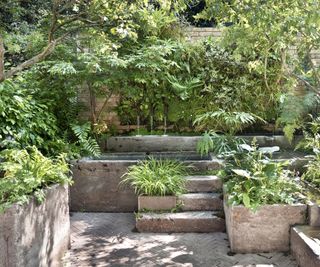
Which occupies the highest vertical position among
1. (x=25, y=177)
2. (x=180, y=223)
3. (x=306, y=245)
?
(x=25, y=177)

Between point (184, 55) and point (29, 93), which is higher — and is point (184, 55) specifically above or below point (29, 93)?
above

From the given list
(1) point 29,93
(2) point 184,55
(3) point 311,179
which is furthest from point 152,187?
(2) point 184,55

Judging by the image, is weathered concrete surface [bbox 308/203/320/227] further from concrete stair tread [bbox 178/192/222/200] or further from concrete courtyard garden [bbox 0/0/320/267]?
concrete stair tread [bbox 178/192/222/200]

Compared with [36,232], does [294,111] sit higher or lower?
higher

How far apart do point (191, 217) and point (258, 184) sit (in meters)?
1.03

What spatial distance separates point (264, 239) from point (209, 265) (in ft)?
2.45

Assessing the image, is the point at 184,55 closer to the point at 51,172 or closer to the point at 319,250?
the point at 51,172

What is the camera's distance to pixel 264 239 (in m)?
4.04

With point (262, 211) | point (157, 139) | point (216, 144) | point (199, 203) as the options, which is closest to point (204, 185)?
point (199, 203)

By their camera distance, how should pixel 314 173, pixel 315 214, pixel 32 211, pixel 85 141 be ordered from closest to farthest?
pixel 32 211, pixel 315 214, pixel 314 173, pixel 85 141

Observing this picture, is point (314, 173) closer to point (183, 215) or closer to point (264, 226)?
point (264, 226)

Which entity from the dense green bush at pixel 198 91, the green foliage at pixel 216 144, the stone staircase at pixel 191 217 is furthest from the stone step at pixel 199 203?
the dense green bush at pixel 198 91

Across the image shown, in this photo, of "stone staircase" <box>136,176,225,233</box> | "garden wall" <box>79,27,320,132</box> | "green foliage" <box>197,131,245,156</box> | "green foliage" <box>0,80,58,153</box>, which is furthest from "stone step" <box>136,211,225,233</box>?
"garden wall" <box>79,27,320,132</box>

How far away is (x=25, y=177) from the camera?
3.33m
